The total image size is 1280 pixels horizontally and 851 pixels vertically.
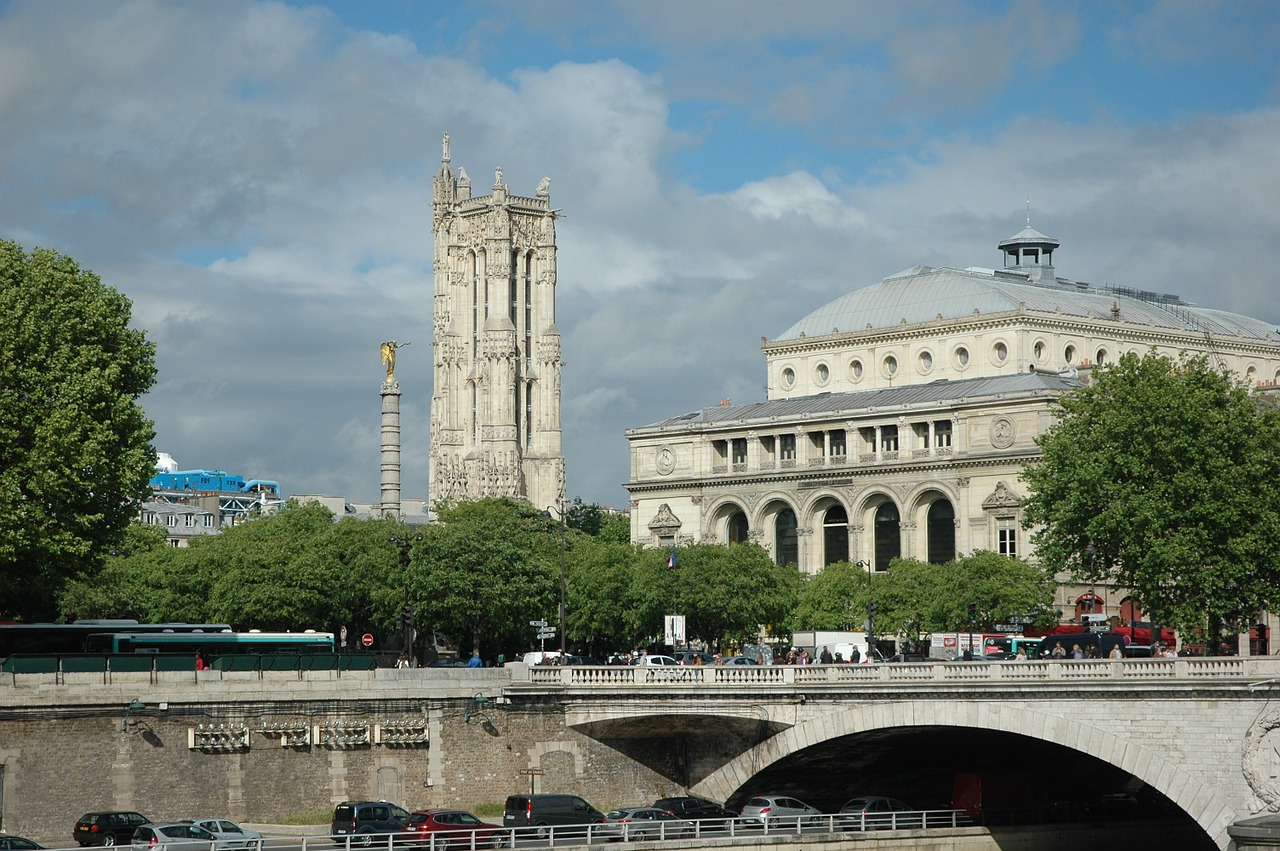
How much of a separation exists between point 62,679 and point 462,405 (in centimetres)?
12889

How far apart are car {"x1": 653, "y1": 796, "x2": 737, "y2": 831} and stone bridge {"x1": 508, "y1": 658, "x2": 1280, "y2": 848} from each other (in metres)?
2.35

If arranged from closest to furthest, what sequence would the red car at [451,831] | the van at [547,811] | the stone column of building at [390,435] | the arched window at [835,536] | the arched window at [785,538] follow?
the red car at [451,831] → the van at [547,811] → the arched window at [835,536] → the arched window at [785,538] → the stone column of building at [390,435]

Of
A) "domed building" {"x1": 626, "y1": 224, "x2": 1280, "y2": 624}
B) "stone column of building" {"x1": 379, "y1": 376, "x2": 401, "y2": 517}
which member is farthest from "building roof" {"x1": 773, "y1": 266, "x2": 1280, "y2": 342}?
"stone column of building" {"x1": 379, "y1": 376, "x2": 401, "y2": 517}

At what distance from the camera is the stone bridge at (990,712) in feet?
165

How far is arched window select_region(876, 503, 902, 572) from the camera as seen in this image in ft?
395

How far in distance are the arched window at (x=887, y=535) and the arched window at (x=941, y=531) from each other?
7.03 feet

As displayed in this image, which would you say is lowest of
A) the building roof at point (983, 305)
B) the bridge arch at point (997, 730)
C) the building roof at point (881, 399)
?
the bridge arch at point (997, 730)

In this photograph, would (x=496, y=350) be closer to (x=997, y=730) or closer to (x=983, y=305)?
(x=983, y=305)

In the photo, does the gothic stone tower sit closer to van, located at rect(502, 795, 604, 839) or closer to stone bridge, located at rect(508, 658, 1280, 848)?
stone bridge, located at rect(508, 658, 1280, 848)

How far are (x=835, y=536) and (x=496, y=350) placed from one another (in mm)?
65993

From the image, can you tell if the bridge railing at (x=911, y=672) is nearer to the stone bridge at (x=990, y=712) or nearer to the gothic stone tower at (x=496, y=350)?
the stone bridge at (x=990, y=712)

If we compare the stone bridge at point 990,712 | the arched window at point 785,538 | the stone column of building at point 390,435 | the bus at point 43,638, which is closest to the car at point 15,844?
the bus at point 43,638

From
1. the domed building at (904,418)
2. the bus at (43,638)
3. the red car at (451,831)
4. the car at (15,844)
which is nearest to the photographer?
the car at (15,844)

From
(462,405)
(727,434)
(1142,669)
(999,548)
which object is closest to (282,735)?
(1142,669)
